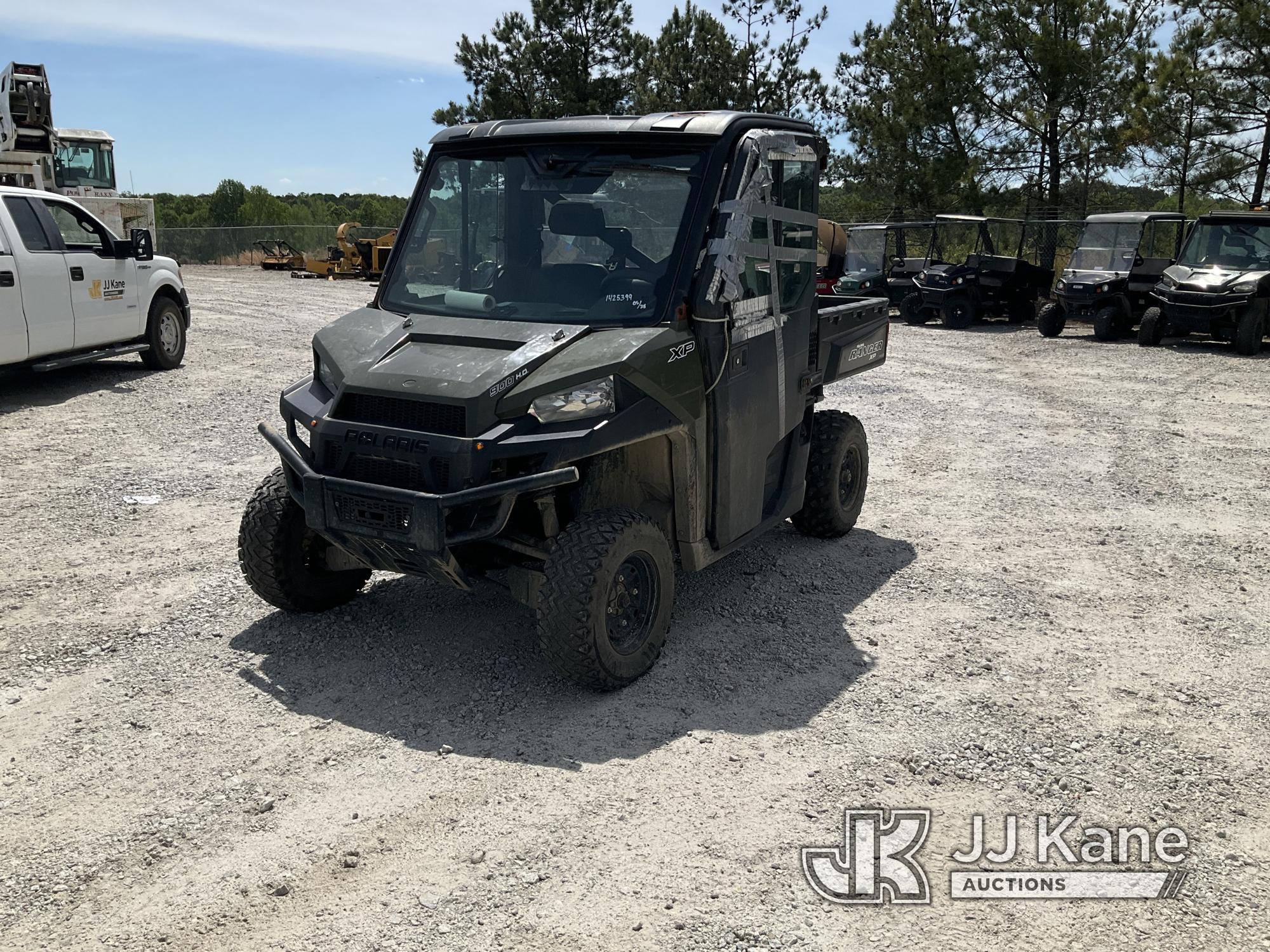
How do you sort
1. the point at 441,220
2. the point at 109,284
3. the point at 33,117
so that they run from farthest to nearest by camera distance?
the point at 33,117, the point at 109,284, the point at 441,220

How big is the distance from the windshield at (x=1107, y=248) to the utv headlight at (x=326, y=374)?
17.5 meters

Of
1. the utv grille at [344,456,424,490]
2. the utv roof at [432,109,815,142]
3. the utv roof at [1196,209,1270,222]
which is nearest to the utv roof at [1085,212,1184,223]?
the utv roof at [1196,209,1270,222]

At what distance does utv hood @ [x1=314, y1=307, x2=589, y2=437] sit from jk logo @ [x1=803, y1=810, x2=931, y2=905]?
1957 millimetres

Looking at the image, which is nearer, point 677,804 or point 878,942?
point 878,942

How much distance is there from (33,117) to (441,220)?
62.1 ft

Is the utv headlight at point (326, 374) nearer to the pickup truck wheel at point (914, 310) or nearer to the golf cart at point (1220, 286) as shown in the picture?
the golf cart at point (1220, 286)

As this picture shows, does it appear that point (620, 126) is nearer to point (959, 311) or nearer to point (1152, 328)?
point (1152, 328)

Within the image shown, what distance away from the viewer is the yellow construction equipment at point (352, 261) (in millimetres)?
30062

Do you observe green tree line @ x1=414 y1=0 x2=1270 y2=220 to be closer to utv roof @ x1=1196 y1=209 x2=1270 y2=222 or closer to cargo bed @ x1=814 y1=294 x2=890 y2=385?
utv roof @ x1=1196 y1=209 x2=1270 y2=222

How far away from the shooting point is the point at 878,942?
10.6ft

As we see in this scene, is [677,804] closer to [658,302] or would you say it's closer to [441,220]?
[658,302]

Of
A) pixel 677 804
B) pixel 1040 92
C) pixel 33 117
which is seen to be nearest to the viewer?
pixel 677 804

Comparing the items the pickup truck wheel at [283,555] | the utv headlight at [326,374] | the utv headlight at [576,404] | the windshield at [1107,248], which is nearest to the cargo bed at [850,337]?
the utv headlight at [576,404]

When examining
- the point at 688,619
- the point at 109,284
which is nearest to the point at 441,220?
the point at 688,619
